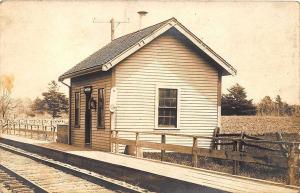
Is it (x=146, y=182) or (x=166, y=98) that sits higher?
(x=166, y=98)

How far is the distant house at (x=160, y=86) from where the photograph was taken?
15.6 m

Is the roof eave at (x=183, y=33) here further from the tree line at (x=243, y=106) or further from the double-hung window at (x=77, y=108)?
the tree line at (x=243, y=106)

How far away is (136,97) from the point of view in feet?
52.0

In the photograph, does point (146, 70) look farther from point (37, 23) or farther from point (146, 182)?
point (146, 182)

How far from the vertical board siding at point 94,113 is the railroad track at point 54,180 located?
2062 mm

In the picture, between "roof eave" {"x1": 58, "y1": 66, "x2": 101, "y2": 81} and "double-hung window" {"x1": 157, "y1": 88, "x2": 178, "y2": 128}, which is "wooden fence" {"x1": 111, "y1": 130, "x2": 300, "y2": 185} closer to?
"double-hung window" {"x1": 157, "y1": 88, "x2": 178, "y2": 128}

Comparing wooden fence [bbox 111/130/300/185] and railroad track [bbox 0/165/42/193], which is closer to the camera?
wooden fence [bbox 111/130/300/185]

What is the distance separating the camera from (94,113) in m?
17.4

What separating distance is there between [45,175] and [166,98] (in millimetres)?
5357

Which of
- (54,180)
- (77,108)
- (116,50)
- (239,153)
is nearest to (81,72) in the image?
(116,50)

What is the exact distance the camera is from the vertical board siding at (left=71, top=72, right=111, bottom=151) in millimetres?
15953

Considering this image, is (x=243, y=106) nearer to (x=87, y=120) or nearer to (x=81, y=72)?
(x=87, y=120)

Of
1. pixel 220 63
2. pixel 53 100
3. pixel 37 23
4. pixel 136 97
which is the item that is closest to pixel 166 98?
pixel 136 97

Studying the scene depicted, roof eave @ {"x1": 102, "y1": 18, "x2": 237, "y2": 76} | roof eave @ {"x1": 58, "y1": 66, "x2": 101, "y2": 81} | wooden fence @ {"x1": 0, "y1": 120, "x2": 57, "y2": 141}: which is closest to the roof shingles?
roof eave @ {"x1": 58, "y1": 66, "x2": 101, "y2": 81}
